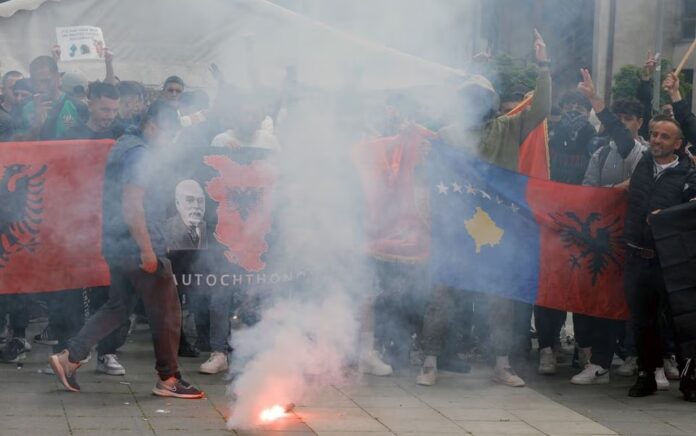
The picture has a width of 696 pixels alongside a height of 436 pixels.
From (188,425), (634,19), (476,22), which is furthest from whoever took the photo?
(634,19)

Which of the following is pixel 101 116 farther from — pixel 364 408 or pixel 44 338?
pixel 364 408

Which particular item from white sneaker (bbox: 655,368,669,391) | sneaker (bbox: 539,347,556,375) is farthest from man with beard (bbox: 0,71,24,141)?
white sneaker (bbox: 655,368,669,391)

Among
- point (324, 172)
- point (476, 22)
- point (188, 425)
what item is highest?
point (476, 22)

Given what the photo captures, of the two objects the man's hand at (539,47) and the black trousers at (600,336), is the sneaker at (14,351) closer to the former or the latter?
the black trousers at (600,336)

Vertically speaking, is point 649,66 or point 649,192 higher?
point 649,66

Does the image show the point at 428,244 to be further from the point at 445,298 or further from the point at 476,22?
the point at 476,22

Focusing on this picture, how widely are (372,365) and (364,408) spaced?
3.82 feet

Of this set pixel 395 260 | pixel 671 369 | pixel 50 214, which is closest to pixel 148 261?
pixel 50 214

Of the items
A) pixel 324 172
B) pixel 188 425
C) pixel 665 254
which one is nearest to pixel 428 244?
pixel 324 172

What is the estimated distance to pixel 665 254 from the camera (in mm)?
7832

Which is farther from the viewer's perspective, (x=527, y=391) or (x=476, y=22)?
(x=527, y=391)

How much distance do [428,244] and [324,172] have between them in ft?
3.56

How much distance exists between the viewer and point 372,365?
8336mm

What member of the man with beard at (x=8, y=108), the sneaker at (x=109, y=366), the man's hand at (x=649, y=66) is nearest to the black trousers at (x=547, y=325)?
the man's hand at (x=649, y=66)
